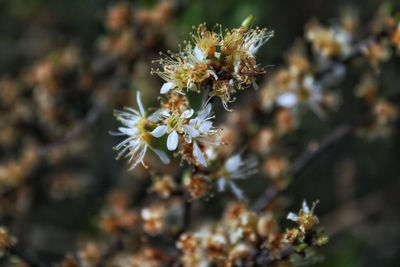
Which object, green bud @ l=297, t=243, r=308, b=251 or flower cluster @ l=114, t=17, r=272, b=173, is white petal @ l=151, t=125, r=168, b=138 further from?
green bud @ l=297, t=243, r=308, b=251

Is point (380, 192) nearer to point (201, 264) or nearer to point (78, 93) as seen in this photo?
point (201, 264)

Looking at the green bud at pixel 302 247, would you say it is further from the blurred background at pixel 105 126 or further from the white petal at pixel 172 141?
the blurred background at pixel 105 126

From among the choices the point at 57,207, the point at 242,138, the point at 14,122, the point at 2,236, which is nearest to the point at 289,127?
the point at 242,138

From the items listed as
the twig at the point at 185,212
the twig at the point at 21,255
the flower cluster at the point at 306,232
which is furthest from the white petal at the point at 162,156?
the twig at the point at 21,255

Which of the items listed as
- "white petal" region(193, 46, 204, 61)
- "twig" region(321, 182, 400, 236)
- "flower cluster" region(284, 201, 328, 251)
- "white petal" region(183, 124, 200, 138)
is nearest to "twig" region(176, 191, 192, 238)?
"white petal" region(183, 124, 200, 138)

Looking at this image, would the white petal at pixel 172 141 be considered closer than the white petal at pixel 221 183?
Yes

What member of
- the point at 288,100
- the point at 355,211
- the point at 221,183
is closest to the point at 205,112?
the point at 221,183
